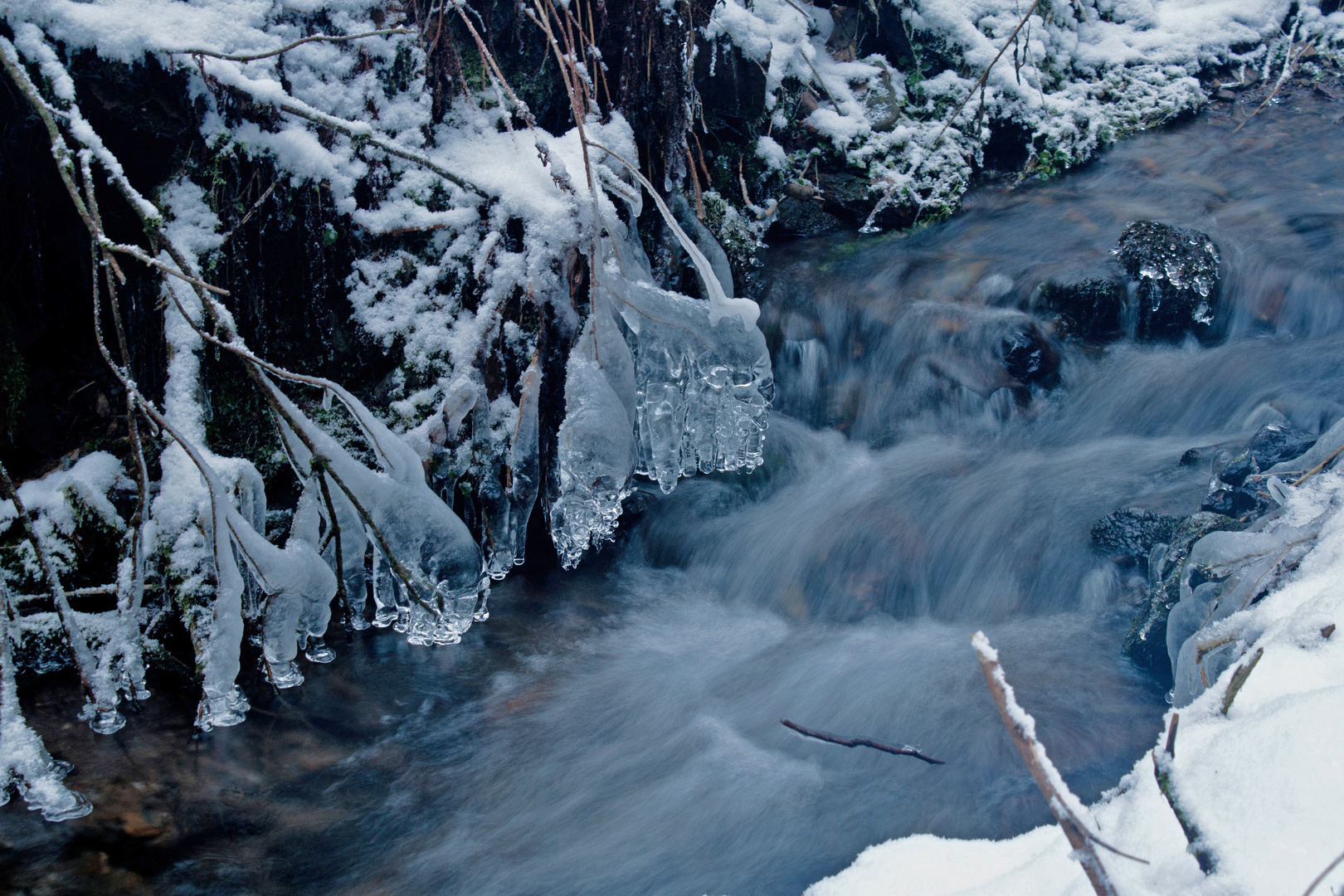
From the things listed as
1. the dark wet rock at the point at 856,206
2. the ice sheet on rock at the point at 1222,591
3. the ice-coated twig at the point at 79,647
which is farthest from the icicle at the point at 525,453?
the dark wet rock at the point at 856,206

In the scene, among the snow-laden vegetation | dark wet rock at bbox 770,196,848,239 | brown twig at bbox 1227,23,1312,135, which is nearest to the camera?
the snow-laden vegetation

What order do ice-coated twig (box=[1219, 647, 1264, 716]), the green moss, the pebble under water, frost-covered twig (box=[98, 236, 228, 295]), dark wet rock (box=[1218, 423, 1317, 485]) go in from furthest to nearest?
dark wet rock (box=[1218, 423, 1317, 485])
the green moss
the pebble under water
frost-covered twig (box=[98, 236, 228, 295])
ice-coated twig (box=[1219, 647, 1264, 716])

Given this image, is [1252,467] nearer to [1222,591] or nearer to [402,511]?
[1222,591]

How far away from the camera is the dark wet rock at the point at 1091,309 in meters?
3.92

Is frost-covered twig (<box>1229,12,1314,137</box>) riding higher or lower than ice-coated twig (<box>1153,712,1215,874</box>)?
→ higher

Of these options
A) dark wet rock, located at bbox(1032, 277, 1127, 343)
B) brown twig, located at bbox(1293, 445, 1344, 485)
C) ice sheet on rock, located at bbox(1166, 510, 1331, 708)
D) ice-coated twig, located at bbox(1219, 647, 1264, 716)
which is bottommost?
ice sheet on rock, located at bbox(1166, 510, 1331, 708)

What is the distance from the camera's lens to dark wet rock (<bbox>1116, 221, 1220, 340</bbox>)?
3.91 meters

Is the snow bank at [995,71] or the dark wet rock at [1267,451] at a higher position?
the snow bank at [995,71]

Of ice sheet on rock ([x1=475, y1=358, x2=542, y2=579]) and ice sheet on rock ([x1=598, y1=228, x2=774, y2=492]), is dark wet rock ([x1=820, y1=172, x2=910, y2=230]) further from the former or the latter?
ice sheet on rock ([x1=475, y1=358, x2=542, y2=579])

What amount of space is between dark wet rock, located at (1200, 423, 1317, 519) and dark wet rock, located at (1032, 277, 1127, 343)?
3.22 ft

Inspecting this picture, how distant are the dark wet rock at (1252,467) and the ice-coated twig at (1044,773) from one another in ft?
6.98

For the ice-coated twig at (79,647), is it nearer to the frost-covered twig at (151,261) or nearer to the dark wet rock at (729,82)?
the frost-covered twig at (151,261)

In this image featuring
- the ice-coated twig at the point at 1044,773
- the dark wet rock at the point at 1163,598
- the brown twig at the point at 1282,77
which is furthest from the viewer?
the brown twig at the point at 1282,77

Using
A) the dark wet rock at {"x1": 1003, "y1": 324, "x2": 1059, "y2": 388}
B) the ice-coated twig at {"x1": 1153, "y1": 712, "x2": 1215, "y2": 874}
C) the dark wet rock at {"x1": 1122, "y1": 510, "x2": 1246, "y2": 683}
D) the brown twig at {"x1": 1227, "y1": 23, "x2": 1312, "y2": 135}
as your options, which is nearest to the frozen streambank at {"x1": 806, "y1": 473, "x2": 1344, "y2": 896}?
the ice-coated twig at {"x1": 1153, "y1": 712, "x2": 1215, "y2": 874}
